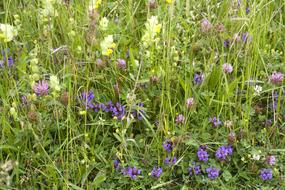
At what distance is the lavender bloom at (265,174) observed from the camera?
205cm

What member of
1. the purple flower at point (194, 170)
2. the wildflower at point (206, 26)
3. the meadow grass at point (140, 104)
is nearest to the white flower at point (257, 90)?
the meadow grass at point (140, 104)

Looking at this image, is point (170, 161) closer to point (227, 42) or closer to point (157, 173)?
point (157, 173)

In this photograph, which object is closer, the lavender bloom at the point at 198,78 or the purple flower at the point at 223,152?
the purple flower at the point at 223,152

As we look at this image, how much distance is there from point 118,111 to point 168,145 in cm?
30

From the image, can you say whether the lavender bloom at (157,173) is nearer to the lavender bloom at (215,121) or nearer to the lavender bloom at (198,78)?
the lavender bloom at (215,121)

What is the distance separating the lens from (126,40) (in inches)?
100.0

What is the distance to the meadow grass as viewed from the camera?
79.5 inches

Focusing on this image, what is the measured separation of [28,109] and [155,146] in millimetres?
591

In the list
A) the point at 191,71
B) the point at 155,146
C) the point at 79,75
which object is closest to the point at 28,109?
the point at 79,75

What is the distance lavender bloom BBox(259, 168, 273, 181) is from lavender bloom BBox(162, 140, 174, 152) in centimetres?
41

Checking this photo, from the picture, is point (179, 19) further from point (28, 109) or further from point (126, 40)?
point (28, 109)

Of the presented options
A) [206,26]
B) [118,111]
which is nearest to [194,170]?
[118,111]

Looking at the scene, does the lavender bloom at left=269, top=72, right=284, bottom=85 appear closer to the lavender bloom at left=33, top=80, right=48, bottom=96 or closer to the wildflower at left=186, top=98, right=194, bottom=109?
the wildflower at left=186, top=98, right=194, bottom=109

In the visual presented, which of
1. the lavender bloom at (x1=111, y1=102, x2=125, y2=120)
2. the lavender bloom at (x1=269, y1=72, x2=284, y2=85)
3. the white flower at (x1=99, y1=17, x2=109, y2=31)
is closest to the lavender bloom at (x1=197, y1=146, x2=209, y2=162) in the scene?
the lavender bloom at (x1=111, y1=102, x2=125, y2=120)
